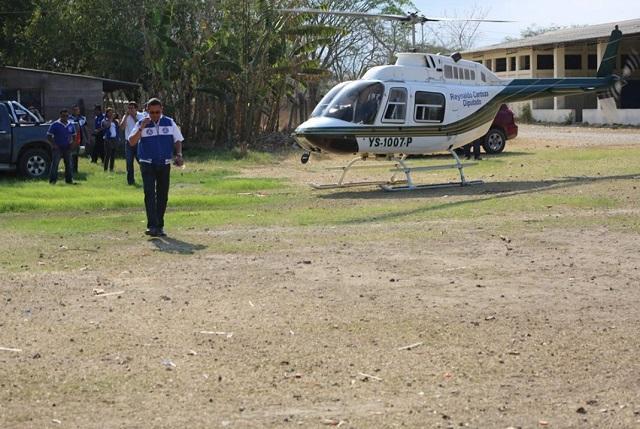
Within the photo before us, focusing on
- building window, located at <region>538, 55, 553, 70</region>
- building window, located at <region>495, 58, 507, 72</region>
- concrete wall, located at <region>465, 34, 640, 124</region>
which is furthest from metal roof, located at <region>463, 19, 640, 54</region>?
building window, located at <region>495, 58, 507, 72</region>

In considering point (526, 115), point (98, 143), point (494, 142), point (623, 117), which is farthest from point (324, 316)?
point (526, 115)

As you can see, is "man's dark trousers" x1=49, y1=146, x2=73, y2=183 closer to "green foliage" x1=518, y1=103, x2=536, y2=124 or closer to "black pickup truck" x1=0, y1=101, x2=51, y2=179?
"black pickup truck" x1=0, y1=101, x2=51, y2=179

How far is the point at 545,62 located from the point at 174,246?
2096 inches

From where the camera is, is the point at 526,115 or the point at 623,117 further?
the point at 526,115

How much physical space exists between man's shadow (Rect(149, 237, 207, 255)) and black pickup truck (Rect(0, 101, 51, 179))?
989 centimetres

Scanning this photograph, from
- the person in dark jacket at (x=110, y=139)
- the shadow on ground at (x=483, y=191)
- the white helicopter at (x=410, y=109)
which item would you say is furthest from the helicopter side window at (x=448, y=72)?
the person in dark jacket at (x=110, y=139)

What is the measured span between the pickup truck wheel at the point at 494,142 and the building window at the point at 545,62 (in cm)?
3297

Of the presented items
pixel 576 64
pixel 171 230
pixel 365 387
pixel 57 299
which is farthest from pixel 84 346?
pixel 576 64

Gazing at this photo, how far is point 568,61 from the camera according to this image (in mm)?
60969

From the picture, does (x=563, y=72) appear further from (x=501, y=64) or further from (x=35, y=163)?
(x=35, y=163)

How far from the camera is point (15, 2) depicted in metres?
33.2

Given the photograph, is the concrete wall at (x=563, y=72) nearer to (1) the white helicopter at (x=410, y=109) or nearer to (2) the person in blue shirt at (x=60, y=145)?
(1) the white helicopter at (x=410, y=109)

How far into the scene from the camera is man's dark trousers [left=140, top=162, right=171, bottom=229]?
512 inches

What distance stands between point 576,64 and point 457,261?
53.1 meters
